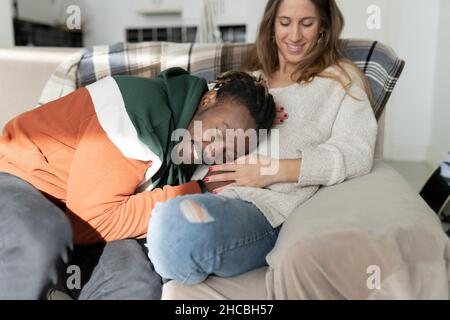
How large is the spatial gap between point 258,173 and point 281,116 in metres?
0.21

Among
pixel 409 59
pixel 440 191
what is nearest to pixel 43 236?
pixel 440 191

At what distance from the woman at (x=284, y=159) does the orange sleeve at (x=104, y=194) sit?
99mm

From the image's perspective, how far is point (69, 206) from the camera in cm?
97

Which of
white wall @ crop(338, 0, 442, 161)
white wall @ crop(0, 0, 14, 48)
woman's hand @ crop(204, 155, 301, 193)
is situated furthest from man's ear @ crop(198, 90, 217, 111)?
white wall @ crop(338, 0, 442, 161)

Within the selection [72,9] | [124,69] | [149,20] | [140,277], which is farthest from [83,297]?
[149,20]

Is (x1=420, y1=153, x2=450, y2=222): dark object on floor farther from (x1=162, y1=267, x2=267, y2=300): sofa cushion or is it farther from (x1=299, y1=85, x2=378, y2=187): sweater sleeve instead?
(x1=162, y1=267, x2=267, y2=300): sofa cushion

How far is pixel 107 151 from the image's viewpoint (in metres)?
0.97

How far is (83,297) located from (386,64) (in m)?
1.03

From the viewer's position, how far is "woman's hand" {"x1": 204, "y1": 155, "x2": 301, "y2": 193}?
1.13m

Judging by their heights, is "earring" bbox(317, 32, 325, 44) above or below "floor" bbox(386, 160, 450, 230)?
above

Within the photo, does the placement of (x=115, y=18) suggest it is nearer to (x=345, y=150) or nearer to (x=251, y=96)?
(x=251, y=96)

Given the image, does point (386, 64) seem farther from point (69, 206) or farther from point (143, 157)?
point (69, 206)

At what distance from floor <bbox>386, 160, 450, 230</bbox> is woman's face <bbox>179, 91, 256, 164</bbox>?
6.33 ft
